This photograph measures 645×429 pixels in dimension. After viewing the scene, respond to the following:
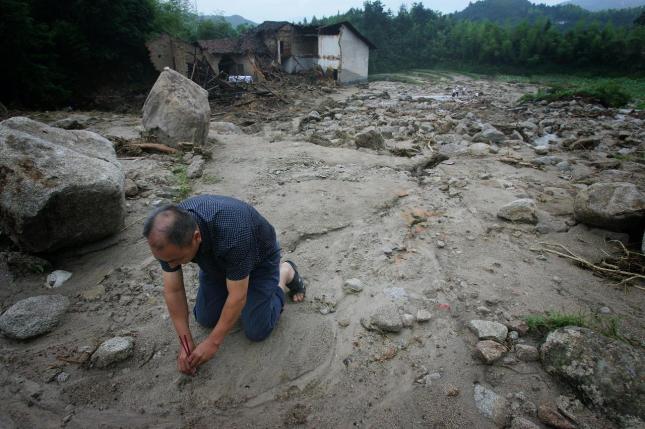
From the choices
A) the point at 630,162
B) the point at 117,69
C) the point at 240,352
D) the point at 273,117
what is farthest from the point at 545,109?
the point at 117,69

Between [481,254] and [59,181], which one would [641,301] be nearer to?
[481,254]

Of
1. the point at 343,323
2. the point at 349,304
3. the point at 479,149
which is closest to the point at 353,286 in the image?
the point at 349,304

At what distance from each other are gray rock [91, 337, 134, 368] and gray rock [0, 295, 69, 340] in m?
0.51

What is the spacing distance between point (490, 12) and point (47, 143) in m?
79.3

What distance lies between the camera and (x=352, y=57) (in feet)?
70.5

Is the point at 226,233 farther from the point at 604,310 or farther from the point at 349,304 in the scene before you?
the point at 604,310

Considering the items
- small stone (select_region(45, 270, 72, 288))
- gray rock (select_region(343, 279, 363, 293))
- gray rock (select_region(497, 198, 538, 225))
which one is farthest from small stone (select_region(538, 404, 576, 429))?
small stone (select_region(45, 270, 72, 288))

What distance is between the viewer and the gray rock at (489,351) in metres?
1.98

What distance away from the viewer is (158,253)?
1524 mm

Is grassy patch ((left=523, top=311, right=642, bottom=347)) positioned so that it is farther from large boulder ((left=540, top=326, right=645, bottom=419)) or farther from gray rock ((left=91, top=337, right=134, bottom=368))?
gray rock ((left=91, top=337, right=134, bottom=368))

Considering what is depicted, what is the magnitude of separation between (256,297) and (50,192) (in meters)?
1.94

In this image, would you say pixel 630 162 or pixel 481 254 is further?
pixel 630 162

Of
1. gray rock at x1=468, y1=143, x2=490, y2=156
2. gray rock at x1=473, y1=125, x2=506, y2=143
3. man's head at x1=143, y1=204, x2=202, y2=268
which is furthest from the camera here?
gray rock at x1=473, y1=125, x2=506, y2=143

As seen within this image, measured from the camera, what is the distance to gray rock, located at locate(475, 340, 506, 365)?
77.8 inches
